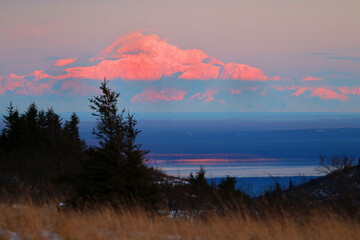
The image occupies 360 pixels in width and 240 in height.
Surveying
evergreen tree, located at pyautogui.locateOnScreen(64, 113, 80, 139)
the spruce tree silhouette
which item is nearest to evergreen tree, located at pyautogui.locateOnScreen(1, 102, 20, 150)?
evergreen tree, located at pyautogui.locateOnScreen(64, 113, 80, 139)

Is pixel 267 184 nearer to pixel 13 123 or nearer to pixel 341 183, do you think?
pixel 341 183

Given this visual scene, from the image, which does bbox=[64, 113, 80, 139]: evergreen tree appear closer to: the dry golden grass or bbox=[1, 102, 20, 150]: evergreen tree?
bbox=[1, 102, 20, 150]: evergreen tree

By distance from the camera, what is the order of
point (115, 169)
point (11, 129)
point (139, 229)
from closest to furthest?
1. point (139, 229)
2. point (115, 169)
3. point (11, 129)

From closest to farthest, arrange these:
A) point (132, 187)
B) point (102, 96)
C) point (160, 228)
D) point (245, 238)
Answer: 1. point (245, 238)
2. point (160, 228)
3. point (132, 187)
4. point (102, 96)

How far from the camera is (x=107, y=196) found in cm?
1728

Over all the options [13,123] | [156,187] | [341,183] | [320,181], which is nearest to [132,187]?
[156,187]

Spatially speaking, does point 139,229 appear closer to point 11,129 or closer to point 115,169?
point 115,169

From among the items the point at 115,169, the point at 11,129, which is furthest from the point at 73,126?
the point at 115,169

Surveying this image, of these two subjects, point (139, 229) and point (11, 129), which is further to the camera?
point (11, 129)

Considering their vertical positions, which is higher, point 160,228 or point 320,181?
point 160,228

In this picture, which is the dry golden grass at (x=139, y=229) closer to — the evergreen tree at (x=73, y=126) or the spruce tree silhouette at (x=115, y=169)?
the spruce tree silhouette at (x=115, y=169)

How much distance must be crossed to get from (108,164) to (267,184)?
22.9ft

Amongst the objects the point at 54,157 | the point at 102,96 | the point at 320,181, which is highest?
the point at 102,96

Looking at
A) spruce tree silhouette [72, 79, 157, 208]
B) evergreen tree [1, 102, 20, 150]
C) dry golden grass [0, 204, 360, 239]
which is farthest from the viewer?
evergreen tree [1, 102, 20, 150]
